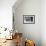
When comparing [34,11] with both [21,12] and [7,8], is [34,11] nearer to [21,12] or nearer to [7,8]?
[21,12]

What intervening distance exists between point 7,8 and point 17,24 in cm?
166

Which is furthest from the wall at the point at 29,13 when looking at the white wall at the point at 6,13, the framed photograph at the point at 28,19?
the white wall at the point at 6,13

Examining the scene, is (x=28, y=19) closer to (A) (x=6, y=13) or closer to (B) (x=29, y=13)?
(B) (x=29, y=13)

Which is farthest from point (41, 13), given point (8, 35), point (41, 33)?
point (8, 35)

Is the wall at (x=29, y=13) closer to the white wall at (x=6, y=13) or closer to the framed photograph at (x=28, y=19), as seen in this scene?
the framed photograph at (x=28, y=19)

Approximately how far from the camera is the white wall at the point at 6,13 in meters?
4.25

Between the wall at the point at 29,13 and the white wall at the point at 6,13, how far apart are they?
1.42 m

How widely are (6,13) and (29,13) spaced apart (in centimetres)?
174

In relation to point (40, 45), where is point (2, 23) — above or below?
above

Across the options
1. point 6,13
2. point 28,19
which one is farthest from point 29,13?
point 6,13

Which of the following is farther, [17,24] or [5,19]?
[17,24]

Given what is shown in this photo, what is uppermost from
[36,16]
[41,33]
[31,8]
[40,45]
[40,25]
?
[31,8]

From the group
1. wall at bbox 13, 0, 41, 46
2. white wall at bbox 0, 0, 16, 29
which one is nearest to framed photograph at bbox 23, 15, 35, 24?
wall at bbox 13, 0, 41, 46

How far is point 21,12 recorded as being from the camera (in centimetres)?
576
